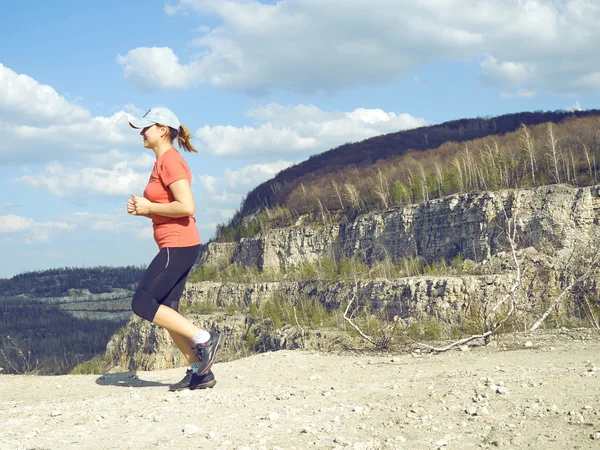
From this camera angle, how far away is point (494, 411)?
431 cm

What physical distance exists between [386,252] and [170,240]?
185ft

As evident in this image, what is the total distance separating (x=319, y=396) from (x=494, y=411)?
1472mm

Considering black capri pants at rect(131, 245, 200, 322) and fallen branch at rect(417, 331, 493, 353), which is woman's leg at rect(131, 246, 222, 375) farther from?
fallen branch at rect(417, 331, 493, 353)

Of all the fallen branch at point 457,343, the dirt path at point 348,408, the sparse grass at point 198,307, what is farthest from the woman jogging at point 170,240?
the sparse grass at point 198,307

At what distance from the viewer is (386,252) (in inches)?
2404

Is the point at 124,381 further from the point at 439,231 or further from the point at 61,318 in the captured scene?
the point at 61,318

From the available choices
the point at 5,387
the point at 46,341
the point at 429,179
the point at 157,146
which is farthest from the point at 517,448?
the point at 46,341

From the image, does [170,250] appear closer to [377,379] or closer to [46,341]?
[377,379]

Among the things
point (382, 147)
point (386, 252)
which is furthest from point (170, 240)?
point (382, 147)

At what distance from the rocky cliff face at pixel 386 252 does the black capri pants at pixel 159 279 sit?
2543 cm

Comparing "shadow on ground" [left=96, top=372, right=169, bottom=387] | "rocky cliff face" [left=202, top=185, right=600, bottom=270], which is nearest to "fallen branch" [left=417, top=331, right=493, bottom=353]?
"shadow on ground" [left=96, top=372, right=169, bottom=387]

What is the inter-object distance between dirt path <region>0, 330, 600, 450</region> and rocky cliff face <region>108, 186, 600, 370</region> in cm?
2414

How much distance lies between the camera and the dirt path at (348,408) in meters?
3.91

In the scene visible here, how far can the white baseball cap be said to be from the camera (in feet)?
18.7
